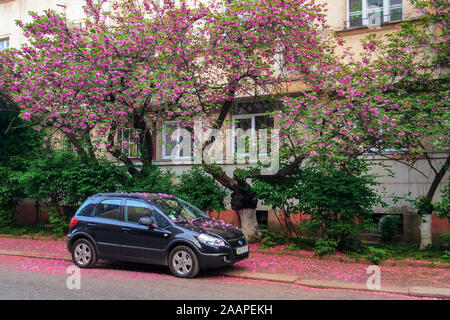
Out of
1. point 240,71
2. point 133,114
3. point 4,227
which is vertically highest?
point 240,71

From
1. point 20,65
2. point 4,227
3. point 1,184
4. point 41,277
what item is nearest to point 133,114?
point 20,65

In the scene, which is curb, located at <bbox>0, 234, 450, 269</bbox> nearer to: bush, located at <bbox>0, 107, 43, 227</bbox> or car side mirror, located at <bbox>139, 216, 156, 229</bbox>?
car side mirror, located at <bbox>139, 216, 156, 229</bbox>

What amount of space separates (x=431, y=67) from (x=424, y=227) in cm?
458

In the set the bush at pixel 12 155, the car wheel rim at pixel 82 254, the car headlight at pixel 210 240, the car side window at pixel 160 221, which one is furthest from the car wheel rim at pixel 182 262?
the bush at pixel 12 155

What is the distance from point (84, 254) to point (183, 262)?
2678 mm

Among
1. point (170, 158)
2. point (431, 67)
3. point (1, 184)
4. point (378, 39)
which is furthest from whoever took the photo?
point (170, 158)

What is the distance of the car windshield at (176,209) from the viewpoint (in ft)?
28.5

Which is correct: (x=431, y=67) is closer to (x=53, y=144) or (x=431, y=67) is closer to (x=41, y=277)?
(x=41, y=277)

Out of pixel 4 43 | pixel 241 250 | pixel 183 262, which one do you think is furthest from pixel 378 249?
pixel 4 43

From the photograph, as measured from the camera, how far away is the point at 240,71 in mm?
11008

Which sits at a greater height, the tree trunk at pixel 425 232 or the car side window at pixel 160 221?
the car side window at pixel 160 221

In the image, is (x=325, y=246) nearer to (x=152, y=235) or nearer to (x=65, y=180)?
(x=152, y=235)

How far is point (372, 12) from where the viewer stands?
13.3 meters

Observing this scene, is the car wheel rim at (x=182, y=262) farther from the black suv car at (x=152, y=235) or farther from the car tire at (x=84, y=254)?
the car tire at (x=84, y=254)
